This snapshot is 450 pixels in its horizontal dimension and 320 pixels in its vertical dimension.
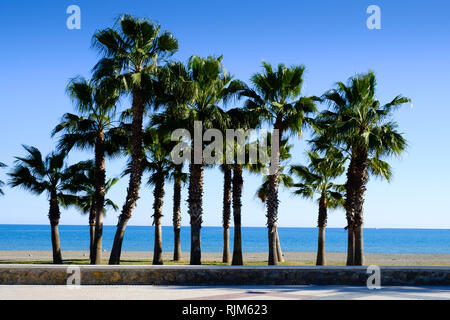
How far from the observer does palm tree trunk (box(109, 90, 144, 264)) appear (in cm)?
2255

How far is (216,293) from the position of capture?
11.8 m

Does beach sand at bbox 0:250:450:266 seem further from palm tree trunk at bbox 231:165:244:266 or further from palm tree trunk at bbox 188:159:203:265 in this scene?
palm tree trunk at bbox 188:159:203:265

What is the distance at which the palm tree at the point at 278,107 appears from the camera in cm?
2294

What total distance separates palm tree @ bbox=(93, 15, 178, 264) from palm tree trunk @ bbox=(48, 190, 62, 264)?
6315 mm

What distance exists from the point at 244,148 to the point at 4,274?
47.0 ft

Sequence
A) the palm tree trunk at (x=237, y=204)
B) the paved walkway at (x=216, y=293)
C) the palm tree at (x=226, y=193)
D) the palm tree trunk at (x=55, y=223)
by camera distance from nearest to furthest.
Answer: the paved walkway at (x=216, y=293) < the palm tree trunk at (x=237, y=204) < the palm tree trunk at (x=55, y=223) < the palm tree at (x=226, y=193)

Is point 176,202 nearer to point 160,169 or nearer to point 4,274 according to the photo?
point 160,169

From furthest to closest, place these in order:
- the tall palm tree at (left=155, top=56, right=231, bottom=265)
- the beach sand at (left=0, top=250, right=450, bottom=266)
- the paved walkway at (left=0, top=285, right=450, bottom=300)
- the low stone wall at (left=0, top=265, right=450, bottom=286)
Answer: the beach sand at (left=0, top=250, right=450, bottom=266) < the tall palm tree at (left=155, top=56, right=231, bottom=265) < the low stone wall at (left=0, top=265, right=450, bottom=286) < the paved walkway at (left=0, top=285, right=450, bottom=300)

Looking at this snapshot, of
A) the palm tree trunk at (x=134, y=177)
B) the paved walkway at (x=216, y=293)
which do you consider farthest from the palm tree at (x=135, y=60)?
the paved walkway at (x=216, y=293)

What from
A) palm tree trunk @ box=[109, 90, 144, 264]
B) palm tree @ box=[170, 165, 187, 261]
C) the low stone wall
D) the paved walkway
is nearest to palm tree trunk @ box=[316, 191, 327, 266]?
palm tree @ box=[170, 165, 187, 261]

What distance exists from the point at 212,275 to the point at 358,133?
11732 millimetres

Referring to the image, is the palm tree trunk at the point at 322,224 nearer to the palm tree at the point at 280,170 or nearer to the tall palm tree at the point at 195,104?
the palm tree at the point at 280,170
